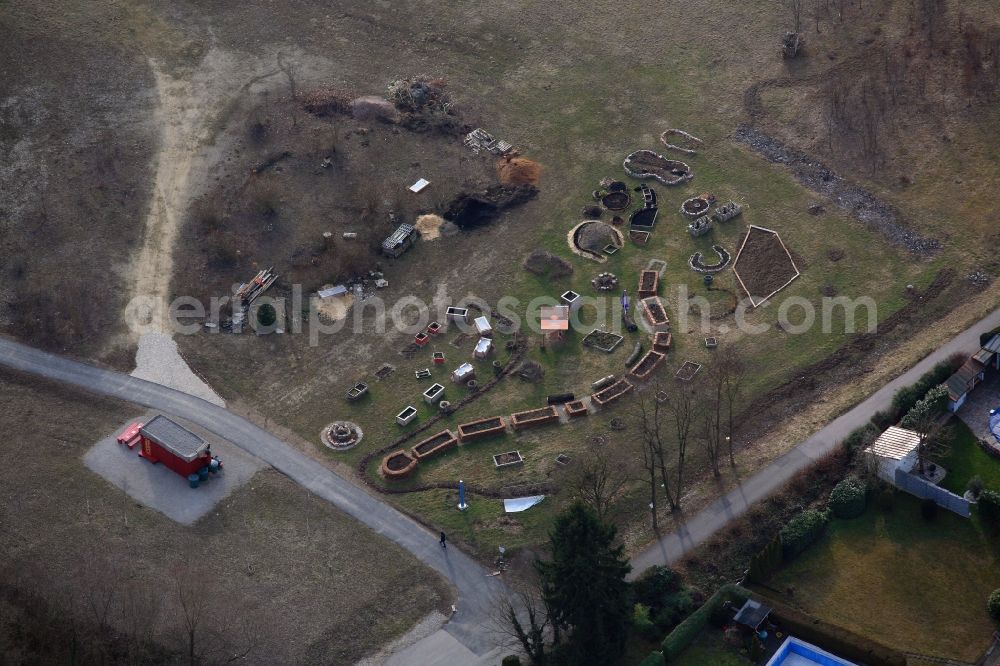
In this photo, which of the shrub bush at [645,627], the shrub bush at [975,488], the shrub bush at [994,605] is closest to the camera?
the shrub bush at [994,605]

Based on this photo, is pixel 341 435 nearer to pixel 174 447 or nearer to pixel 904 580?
pixel 174 447

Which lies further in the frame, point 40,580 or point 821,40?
point 821,40

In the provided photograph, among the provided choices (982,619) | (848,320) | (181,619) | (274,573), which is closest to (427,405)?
(274,573)

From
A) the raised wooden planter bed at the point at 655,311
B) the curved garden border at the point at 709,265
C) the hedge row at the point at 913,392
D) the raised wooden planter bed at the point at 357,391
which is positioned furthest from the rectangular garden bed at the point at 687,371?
the raised wooden planter bed at the point at 357,391

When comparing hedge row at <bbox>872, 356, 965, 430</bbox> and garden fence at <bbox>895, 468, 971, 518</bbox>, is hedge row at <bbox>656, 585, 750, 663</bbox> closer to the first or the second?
garden fence at <bbox>895, 468, 971, 518</bbox>

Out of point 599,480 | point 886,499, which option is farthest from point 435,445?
point 886,499

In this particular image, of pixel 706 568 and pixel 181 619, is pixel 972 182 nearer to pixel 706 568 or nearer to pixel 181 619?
pixel 706 568

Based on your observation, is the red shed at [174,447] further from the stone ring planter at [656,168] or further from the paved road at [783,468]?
the stone ring planter at [656,168]
